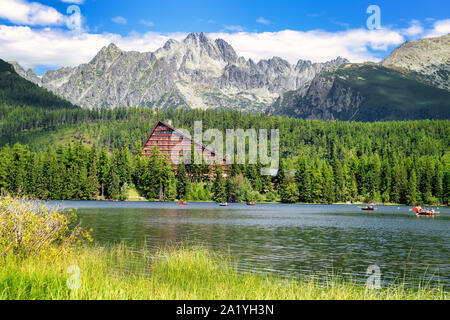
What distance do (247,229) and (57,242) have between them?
41026 millimetres

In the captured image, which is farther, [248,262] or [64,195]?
[64,195]

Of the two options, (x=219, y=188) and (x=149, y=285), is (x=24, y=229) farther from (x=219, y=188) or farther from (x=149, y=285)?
(x=219, y=188)

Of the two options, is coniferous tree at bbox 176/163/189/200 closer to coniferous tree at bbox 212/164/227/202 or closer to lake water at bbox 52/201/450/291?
coniferous tree at bbox 212/164/227/202

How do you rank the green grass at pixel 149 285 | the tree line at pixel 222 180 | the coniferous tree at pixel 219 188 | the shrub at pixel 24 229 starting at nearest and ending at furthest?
the green grass at pixel 149 285, the shrub at pixel 24 229, the tree line at pixel 222 180, the coniferous tree at pixel 219 188

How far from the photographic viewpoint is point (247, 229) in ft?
217

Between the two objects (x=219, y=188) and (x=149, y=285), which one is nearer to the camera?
(x=149, y=285)

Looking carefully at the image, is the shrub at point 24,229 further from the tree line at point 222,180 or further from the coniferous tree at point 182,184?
the coniferous tree at point 182,184

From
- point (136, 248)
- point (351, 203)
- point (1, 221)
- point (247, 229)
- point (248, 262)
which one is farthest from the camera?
point (351, 203)

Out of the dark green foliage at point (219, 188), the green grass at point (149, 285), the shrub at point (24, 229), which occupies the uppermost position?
the shrub at point (24, 229)

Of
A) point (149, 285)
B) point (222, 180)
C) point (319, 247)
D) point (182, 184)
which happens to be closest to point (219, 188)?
point (222, 180)

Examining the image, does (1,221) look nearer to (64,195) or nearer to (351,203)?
(64,195)

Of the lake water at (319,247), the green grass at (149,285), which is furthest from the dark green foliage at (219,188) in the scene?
the green grass at (149,285)

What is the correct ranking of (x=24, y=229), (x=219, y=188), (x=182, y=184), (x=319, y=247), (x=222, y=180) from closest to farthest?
(x=24, y=229) < (x=319, y=247) < (x=222, y=180) < (x=219, y=188) < (x=182, y=184)
